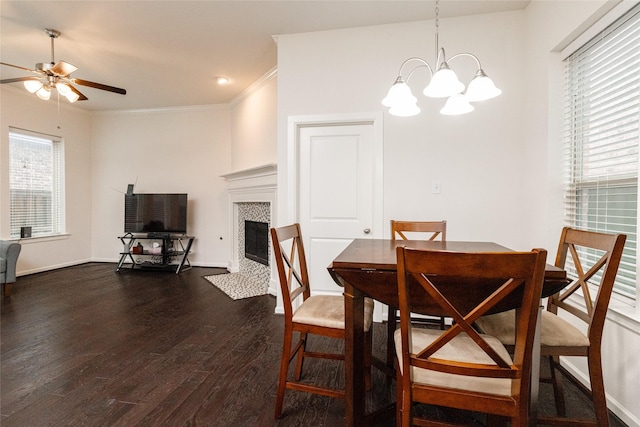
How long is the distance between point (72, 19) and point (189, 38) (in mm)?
994

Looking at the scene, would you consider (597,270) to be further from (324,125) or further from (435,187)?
(324,125)

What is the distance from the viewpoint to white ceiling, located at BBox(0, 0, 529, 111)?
258 cm

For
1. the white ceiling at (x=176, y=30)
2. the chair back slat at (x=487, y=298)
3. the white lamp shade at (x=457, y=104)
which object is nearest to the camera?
the chair back slat at (x=487, y=298)

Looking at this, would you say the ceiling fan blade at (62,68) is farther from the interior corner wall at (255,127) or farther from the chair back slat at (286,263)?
the chair back slat at (286,263)

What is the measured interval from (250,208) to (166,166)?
1998 millimetres

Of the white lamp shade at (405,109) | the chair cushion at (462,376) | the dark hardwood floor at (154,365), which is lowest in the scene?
the dark hardwood floor at (154,365)

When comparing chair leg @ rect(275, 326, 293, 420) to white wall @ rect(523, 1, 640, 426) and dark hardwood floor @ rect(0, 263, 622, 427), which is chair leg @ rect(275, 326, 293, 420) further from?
white wall @ rect(523, 1, 640, 426)

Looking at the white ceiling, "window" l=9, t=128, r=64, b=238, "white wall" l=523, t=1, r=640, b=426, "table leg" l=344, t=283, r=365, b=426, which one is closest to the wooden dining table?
"table leg" l=344, t=283, r=365, b=426

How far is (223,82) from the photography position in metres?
4.28

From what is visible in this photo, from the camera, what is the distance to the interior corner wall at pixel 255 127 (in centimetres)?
402

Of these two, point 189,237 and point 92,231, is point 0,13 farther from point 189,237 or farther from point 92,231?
point 92,231

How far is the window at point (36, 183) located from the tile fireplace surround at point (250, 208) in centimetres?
292

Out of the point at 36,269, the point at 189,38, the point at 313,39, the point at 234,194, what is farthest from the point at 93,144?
the point at 313,39

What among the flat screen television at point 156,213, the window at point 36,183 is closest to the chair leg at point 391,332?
the flat screen television at point 156,213
